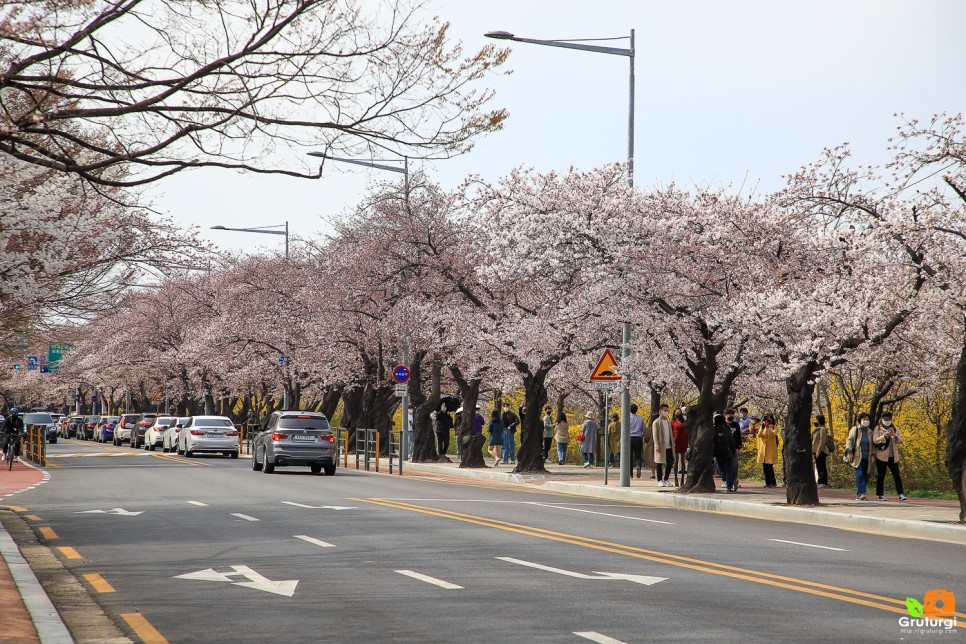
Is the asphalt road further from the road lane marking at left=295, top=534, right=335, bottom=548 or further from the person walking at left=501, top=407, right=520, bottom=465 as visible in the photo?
the person walking at left=501, top=407, right=520, bottom=465

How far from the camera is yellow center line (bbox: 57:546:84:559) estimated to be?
13.3 metres

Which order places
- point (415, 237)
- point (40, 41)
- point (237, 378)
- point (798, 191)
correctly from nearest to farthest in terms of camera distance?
point (40, 41), point (798, 191), point (415, 237), point (237, 378)

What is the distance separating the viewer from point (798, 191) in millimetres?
22828

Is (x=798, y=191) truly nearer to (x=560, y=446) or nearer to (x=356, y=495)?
→ (x=356, y=495)

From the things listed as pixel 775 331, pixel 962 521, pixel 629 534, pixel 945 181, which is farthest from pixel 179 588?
pixel 775 331

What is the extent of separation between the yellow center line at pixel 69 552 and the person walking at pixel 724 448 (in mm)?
15828

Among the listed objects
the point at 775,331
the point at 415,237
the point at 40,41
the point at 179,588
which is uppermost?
the point at 415,237

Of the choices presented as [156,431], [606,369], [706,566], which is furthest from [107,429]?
[706,566]

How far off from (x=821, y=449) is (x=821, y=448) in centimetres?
3

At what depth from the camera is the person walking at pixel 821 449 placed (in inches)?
1075

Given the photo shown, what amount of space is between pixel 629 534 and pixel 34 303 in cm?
1393

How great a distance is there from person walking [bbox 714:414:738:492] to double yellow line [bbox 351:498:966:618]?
930cm

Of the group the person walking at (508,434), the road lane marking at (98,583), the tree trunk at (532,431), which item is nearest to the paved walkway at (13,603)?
the road lane marking at (98,583)

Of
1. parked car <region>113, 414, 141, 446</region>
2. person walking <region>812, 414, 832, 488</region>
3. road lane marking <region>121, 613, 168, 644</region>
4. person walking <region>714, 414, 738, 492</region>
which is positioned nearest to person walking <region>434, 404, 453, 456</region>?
person walking <region>812, 414, 832, 488</region>
